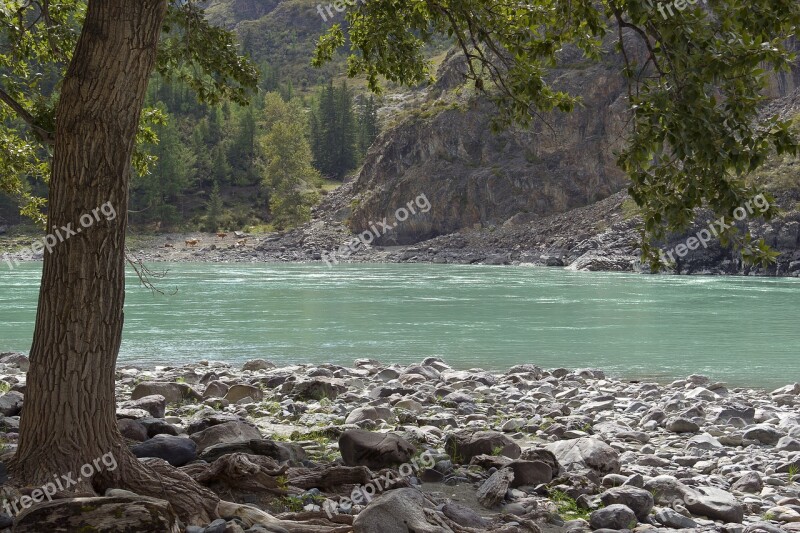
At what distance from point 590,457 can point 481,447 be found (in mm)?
982

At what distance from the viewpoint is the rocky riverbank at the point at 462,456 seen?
5180mm

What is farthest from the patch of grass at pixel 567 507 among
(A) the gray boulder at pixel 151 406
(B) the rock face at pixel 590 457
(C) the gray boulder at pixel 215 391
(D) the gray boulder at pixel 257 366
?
(D) the gray boulder at pixel 257 366

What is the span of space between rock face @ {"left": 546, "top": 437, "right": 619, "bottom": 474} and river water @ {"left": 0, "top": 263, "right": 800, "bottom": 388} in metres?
8.02

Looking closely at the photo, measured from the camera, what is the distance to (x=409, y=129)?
9819 cm

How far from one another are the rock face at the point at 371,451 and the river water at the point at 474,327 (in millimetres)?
9258

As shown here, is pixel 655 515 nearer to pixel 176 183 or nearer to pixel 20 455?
pixel 20 455

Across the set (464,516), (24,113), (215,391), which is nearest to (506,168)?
(215,391)

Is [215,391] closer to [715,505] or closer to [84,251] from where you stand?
[84,251]

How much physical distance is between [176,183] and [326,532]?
103506 mm

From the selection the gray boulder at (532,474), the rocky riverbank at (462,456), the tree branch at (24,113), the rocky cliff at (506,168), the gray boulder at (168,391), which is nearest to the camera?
the rocky riverbank at (462,456)

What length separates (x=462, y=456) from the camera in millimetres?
6953

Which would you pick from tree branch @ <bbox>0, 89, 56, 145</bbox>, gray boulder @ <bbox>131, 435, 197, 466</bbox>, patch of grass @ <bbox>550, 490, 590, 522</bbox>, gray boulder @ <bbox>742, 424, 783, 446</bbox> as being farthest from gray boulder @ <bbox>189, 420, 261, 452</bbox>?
gray boulder @ <bbox>742, 424, 783, 446</bbox>

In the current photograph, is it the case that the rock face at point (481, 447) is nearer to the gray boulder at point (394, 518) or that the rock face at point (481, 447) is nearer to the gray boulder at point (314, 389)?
the gray boulder at point (394, 518)

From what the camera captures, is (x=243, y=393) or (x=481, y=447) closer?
(x=481, y=447)
